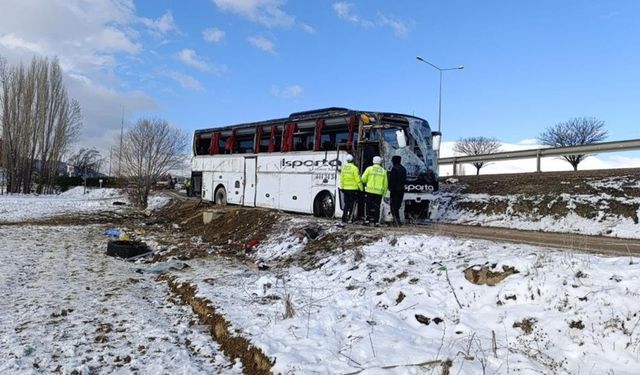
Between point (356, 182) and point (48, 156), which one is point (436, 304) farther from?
point (48, 156)

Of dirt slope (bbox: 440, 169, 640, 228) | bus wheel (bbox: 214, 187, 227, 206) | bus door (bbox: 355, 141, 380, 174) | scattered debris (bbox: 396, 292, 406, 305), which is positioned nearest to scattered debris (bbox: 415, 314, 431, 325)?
scattered debris (bbox: 396, 292, 406, 305)

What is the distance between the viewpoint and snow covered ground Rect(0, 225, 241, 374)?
5500mm

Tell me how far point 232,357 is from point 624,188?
13.1 m

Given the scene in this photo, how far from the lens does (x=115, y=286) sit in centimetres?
941

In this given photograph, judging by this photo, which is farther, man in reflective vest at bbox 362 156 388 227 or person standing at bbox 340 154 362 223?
person standing at bbox 340 154 362 223

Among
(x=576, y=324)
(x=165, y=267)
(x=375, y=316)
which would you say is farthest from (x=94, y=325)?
(x=576, y=324)

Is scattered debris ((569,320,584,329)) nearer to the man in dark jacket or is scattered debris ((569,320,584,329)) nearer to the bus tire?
the man in dark jacket

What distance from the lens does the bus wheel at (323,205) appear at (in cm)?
1423

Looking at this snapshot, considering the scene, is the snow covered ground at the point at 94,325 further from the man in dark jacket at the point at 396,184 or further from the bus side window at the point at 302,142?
the bus side window at the point at 302,142

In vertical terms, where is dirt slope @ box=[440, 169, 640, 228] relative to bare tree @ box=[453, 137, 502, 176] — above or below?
below

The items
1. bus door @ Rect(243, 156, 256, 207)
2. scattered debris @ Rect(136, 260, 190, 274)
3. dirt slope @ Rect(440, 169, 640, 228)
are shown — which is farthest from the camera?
bus door @ Rect(243, 156, 256, 207)

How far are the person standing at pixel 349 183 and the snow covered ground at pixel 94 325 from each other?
5095 mm

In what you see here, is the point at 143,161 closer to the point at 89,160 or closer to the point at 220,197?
the point at 220,197

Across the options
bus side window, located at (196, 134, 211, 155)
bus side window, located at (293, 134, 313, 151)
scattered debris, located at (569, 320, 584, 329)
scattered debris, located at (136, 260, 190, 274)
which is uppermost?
bus side window, located at (196, 134, 211, 155)
